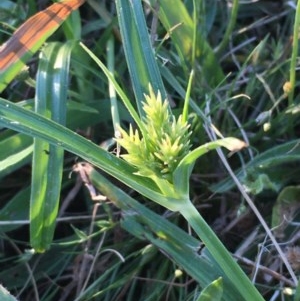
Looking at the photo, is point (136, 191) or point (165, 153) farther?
point (136, 191)

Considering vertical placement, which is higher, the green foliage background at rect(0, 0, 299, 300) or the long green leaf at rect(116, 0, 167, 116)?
the long green leaf at rect(116, 0, 167, 116)

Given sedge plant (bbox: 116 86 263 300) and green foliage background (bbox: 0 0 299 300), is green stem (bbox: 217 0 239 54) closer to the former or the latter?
green foliage background (bbox: 0 0 299 300)

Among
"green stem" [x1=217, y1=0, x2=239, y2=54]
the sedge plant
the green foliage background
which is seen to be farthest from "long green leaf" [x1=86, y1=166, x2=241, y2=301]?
"green stem" [x1=217, y1=0, x2=239, y2=54]

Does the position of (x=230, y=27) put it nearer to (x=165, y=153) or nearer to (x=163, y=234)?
(x=163, y=234)

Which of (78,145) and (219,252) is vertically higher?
(78,145)

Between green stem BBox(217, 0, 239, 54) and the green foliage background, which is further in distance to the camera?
green stem BBox(217, 0, 239, 54)

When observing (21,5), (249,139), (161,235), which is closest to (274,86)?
(249,139)

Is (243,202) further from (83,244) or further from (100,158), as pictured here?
(100,158)

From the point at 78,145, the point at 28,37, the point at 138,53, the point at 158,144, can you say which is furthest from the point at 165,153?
the point at 28,37
